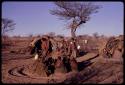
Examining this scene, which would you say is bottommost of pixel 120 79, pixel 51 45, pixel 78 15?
pixel 120 79

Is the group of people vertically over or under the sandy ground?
over

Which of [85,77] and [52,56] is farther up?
[52,56]

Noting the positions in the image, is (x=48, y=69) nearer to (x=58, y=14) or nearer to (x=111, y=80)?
(x=111, y=80)

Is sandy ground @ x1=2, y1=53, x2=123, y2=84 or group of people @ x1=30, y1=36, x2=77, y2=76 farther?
group of people @ x1=30, y1=36, x2=77, y2=76

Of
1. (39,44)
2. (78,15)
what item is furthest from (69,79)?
(78,15)

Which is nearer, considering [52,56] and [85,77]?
[85,77]

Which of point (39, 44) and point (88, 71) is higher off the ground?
point (39, 44)

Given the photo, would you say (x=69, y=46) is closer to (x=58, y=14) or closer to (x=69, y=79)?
(x=69, y=79)

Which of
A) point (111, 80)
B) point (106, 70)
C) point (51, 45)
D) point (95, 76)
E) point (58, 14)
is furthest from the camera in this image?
point (58, 14)

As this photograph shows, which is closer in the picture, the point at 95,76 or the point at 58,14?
the point at 95,76

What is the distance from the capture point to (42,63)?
10.8m

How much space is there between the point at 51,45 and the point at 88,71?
3.73 meters

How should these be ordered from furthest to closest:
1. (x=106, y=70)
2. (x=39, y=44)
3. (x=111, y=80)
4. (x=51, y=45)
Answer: (x=39, y=44), (x=51, y=45), (x=106, y=70), (x=111, y=80)

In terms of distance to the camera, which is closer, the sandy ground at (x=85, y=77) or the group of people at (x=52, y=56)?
the sandy ground at (x=85, y=77)
